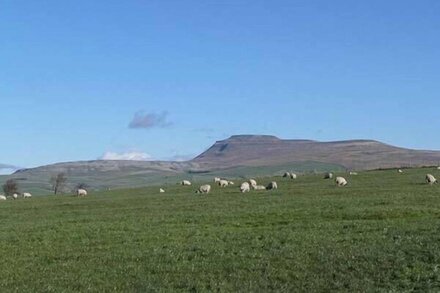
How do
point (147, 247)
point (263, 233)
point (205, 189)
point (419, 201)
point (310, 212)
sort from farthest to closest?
point (205, 189)
point (419, 201)
point (310, 212)
point (263, 233)
point (147, 247)

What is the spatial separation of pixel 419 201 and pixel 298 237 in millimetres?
16715

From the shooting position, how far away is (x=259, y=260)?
72.5 ft

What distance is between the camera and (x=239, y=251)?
24.0 metres

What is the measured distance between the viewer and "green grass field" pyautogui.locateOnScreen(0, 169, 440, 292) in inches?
774

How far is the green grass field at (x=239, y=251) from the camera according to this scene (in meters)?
19.7

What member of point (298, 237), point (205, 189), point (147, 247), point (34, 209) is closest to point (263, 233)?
point (298, 237)

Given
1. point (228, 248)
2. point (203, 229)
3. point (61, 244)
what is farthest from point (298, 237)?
point (61, 244)

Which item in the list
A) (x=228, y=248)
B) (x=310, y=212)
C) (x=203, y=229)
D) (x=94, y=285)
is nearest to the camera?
(x=94, y=285)

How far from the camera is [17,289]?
20.7 metres

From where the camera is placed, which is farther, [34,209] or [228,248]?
[34,209]

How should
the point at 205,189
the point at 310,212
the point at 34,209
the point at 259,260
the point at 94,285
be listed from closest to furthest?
the point at 94,285
the point at 259,260
the point at 310,212
the point at 34,209
the point at 205,189

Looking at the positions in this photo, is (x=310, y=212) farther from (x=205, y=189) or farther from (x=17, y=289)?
(x=205, y=189)

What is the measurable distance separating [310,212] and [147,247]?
12416 mm

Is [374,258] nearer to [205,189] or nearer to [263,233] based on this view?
[263,233]
